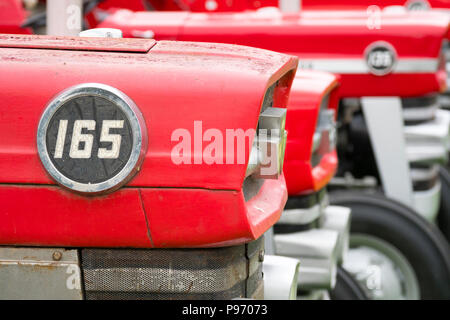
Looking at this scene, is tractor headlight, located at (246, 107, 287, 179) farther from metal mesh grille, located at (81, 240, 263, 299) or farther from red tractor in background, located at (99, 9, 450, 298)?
red tractor in background, located at (99, 9, 450, 298)

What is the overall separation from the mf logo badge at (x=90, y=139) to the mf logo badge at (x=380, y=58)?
2.87m

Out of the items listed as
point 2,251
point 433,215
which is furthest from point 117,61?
point 433,215

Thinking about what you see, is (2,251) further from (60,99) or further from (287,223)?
(287,223)

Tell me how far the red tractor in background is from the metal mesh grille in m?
2.40

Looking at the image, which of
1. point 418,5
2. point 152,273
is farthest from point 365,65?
point 152,273

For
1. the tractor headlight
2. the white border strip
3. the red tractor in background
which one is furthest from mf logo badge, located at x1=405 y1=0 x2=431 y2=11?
the tractor headlight

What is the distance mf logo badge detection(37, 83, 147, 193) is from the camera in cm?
141

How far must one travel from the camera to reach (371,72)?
415 cm

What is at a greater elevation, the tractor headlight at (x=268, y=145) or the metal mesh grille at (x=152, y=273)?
the tractor headlight at (x=268, y=145)

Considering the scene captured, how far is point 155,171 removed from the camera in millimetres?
1447

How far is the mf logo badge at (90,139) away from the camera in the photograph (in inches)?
55.6

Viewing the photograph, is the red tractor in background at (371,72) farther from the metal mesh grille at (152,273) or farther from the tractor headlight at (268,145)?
the metal mesh grille at (152,273)

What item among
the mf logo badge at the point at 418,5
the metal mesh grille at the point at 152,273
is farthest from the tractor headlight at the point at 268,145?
the mf logo badge at the point at 418,5

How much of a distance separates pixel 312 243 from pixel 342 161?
5.30ft
